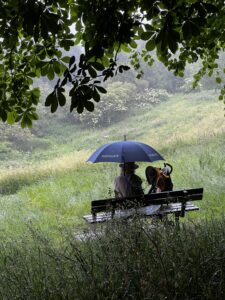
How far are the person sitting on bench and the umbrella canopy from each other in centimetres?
12

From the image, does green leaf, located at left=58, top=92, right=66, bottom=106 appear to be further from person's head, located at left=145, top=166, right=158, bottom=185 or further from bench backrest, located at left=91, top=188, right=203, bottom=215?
person's head, located at left=145, top=166, right=158, bottom=185

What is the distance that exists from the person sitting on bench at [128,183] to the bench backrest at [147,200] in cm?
67

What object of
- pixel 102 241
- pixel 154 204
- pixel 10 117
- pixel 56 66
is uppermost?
pixel 56 66

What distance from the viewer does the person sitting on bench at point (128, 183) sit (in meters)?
6.24

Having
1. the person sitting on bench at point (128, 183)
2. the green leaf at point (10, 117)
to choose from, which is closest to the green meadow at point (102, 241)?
the person sitting on bench at point (128, 183)

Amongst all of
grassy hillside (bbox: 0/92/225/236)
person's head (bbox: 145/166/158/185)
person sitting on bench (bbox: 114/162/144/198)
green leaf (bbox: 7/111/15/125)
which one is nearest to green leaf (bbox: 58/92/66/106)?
green leaf (bbox: 7/111/15/125)

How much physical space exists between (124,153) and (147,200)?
3.74 feet

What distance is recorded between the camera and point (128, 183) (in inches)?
246

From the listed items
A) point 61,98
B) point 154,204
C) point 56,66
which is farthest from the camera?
point 154,204

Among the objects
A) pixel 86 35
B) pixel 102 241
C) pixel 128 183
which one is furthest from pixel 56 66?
pixel 128 183

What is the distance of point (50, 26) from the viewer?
7.27 ft

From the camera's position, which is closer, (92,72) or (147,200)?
(92,72)

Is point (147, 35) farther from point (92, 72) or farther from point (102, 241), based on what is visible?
point (102, 241)

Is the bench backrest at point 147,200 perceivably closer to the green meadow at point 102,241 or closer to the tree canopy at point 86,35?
the green meadow at point 102,241
